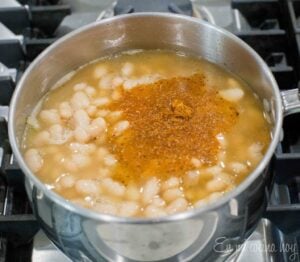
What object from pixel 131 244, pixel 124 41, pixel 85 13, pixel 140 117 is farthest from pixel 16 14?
pixel 131 244

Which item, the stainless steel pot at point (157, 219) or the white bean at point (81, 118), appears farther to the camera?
the white bean at point (81, 118)

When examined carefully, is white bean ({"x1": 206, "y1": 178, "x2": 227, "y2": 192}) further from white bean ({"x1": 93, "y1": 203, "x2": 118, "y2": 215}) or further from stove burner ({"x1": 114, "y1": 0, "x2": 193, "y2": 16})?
stove burner ({"x1": 114, "y1": 0, "x2": 193, "y2": 16})

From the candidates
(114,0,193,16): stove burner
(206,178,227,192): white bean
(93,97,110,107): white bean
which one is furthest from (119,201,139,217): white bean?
(114,0,193,16): stove burner

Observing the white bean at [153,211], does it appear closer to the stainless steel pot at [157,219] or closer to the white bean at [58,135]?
the stainless steel pot at [157,219]

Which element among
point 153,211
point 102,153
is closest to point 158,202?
point 153,211

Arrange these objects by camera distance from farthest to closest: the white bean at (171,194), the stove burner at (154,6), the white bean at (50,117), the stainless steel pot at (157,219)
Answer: the stove burner at (154,6) < the white bean at (50,117) < the white bean at (171,194) < the stainless steel pot at (157,219)

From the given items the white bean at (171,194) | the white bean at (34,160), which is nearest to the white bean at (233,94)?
the white bean at (171,194)

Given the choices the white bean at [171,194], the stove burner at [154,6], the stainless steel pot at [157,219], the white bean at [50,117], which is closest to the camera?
the stainless steel pot at [157,219]

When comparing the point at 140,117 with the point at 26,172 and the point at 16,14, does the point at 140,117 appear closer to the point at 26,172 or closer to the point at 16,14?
the point at 26,172

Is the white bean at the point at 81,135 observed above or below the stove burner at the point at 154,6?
below
